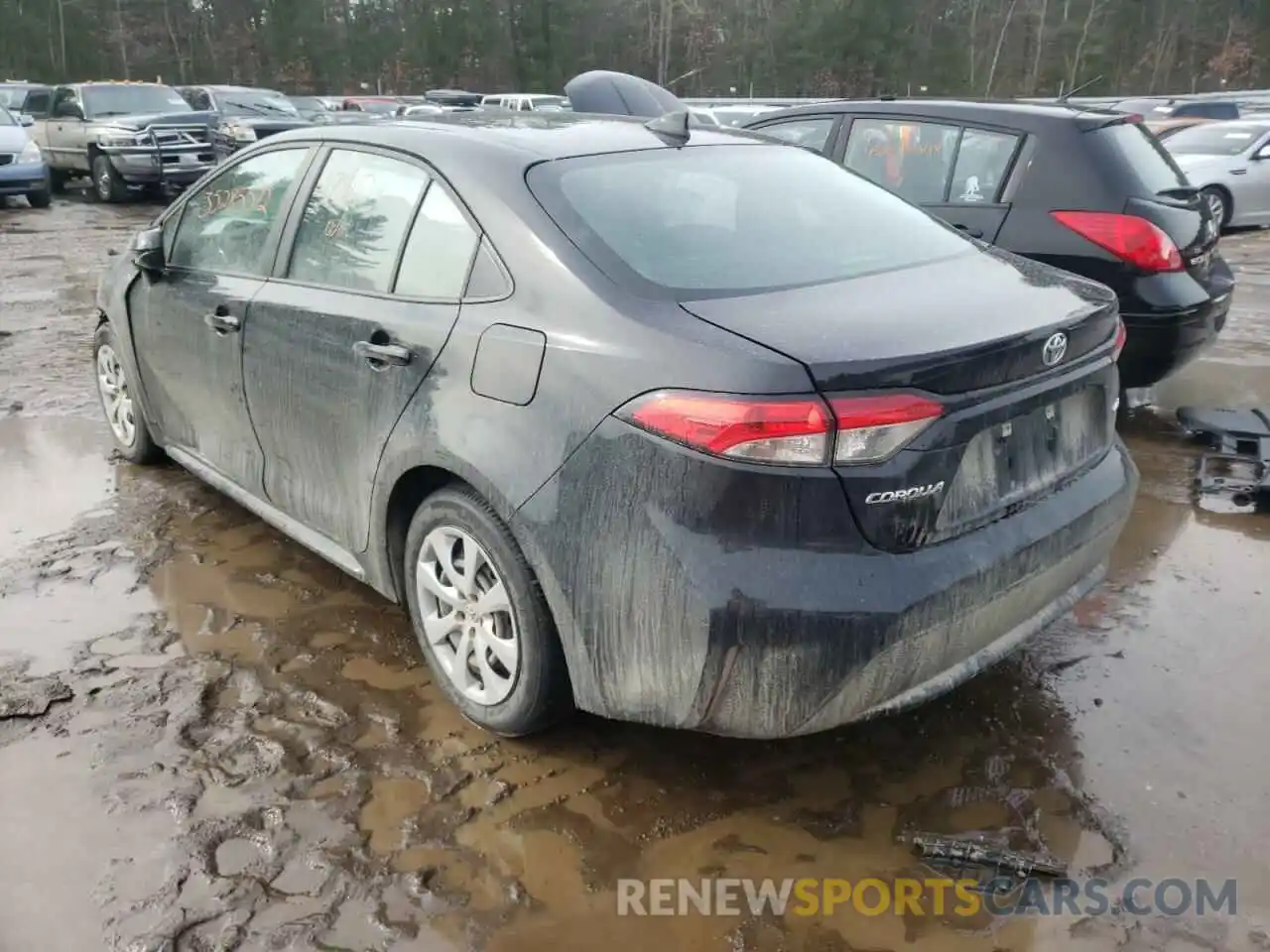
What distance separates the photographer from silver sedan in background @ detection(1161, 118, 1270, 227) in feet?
44.2

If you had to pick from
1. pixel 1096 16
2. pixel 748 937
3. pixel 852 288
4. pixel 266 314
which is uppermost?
pixel 1096 16

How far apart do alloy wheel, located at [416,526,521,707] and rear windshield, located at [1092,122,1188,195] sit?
3.86m

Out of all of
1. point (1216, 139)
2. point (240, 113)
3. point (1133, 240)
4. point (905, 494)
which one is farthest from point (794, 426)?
point (240, 113)

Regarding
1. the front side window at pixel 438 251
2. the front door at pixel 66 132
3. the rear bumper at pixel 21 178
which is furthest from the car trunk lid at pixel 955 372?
the front door at pixel 66 132

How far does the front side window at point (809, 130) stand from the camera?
20.0ft

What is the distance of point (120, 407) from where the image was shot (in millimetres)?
4938

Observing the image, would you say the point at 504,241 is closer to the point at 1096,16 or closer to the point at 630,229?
the point at 630,229

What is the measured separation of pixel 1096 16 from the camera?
50.2 m

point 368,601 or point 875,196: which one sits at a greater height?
point 875,196

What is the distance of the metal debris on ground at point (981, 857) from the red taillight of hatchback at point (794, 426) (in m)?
0.99

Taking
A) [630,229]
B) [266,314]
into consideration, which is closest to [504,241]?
[630,229]

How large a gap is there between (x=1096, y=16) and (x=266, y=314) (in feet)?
185

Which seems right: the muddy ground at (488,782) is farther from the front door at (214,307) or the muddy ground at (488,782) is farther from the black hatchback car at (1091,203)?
the black hatchback car at (1091,203)

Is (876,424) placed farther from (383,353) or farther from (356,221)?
(356,221)
